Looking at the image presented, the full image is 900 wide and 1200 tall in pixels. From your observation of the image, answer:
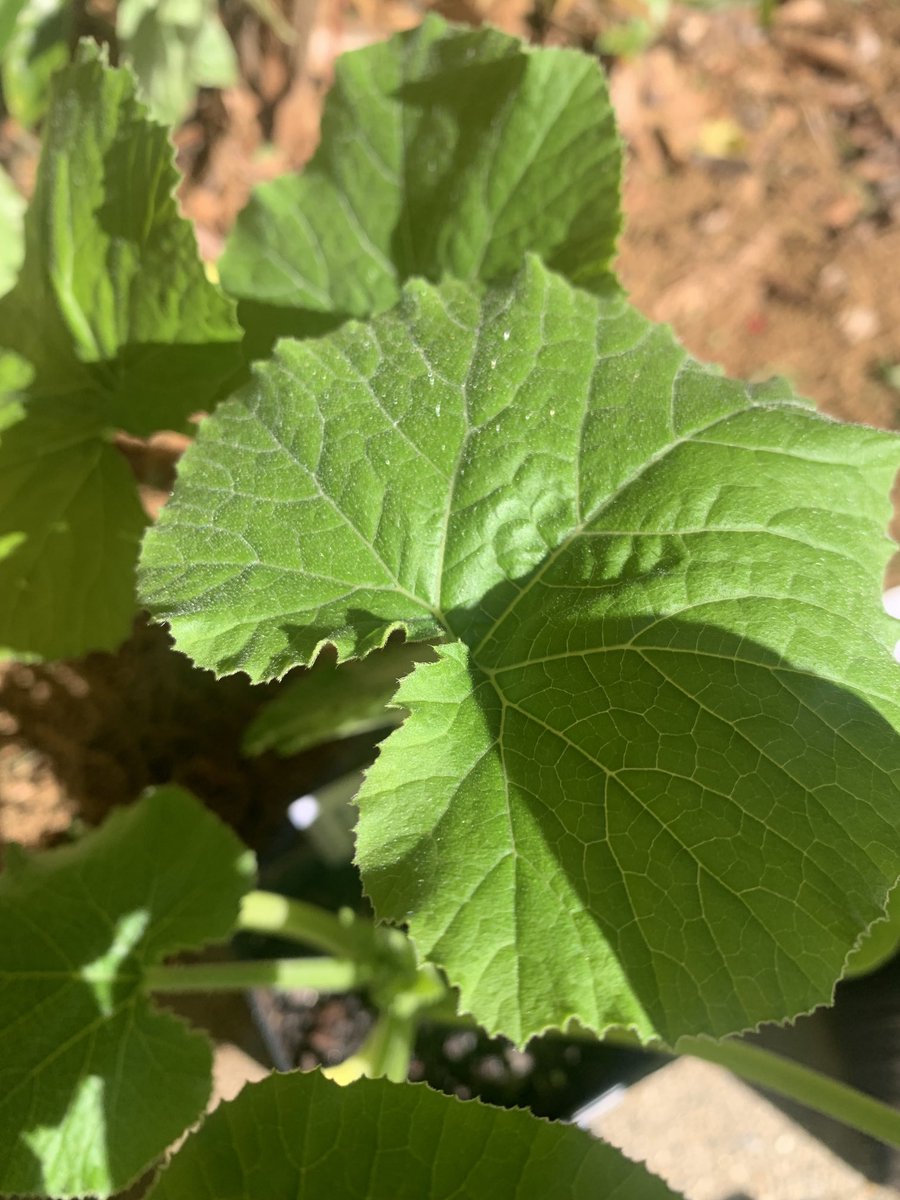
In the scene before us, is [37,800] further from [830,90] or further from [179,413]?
[830,90]

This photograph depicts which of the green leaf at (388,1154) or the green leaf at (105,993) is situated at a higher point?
the green leaf at (388,1154)

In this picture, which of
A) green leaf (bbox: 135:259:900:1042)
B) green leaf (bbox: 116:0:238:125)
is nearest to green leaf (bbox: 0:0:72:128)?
green leaf (bbox: 116:0:238:125)

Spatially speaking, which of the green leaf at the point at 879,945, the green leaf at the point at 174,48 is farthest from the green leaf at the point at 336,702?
the green leaf at the point at 174,48

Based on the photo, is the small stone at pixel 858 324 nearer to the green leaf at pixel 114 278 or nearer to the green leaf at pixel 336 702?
the green leaf at pixel 336 702

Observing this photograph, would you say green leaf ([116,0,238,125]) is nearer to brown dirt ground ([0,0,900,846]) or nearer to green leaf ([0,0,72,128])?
green leaf ([0,0,72,128])

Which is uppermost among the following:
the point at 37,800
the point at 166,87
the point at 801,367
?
the point at 166,87

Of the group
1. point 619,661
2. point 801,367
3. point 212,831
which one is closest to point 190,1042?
point 212,831
